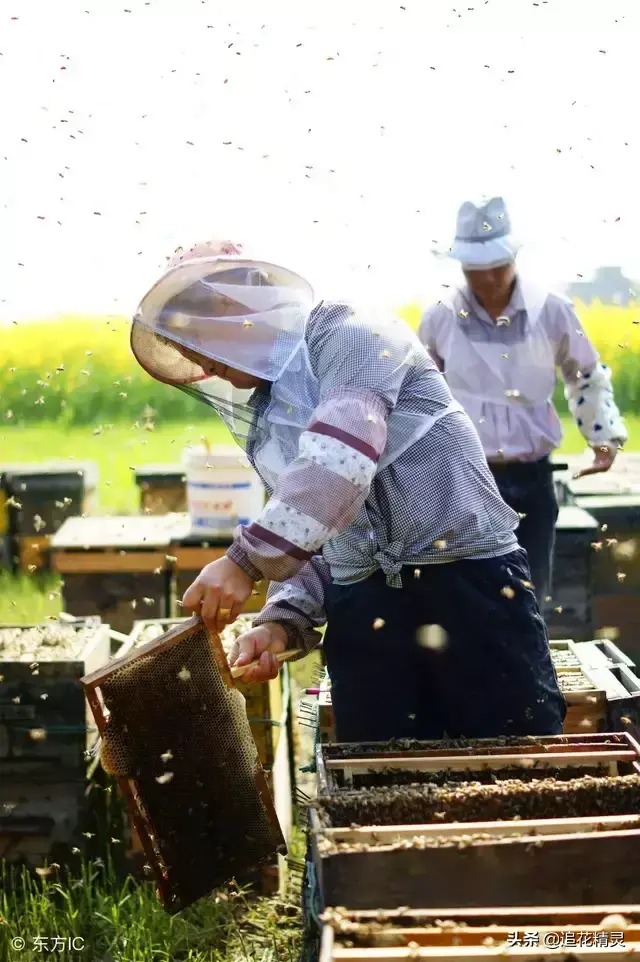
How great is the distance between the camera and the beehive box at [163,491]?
7.00 m

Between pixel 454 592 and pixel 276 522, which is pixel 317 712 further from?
pixel 276 522

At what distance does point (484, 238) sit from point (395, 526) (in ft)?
8.56

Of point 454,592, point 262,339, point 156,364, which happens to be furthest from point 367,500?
point 156,364

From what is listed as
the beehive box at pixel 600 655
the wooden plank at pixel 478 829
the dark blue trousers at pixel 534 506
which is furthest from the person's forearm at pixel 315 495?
the dark blue trousers at pixel 534 506

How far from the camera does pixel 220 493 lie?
5.07 metres

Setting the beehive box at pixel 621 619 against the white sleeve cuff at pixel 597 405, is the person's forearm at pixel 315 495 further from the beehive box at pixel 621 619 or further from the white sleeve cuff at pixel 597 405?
the beehive box at pixel 621 619

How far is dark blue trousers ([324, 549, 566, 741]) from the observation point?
7.07 ft

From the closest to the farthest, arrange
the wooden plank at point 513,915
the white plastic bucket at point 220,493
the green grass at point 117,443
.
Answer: the wooden plank at point 513,915 < the white plastic bucket at point 220,493 < the green grass at point 117,443

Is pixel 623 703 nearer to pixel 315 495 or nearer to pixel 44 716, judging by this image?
pixel 315 495

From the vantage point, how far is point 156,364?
2.54m

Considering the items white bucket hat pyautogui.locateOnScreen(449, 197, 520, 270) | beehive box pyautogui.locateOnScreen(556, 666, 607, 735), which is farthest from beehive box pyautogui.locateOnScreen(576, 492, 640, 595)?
beehive box pyautogui.locateOnScreen(556, 666, 607, 735)

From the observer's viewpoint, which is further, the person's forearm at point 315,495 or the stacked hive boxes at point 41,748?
the stacked hive boxes at point 41,748

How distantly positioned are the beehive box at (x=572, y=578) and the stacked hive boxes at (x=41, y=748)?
2633 mm

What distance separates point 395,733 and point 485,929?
3.04ft
